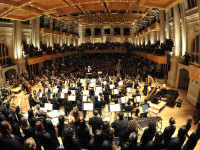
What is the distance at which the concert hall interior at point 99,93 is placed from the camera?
159 inches

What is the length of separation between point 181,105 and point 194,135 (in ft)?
23.4

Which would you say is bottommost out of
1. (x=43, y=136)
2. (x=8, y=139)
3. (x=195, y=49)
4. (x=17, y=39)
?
(x=43, y=136)

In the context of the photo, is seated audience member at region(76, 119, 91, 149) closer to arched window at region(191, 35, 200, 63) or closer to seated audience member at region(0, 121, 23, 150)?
seated audience member at region(0, 121, 23, 150)

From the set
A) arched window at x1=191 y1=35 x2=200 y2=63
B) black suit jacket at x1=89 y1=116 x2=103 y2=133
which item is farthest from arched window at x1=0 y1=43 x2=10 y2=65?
arched window at x1=191 y1=35 x2=200 y2=63

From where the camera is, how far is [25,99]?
38.2ft

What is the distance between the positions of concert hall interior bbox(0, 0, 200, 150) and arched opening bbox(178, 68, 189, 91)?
9 centimetres

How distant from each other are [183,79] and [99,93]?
376 inches

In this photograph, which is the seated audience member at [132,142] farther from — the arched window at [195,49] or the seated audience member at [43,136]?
the arched window at [195,49]

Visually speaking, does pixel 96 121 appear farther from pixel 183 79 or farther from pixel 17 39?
pixel 17 39

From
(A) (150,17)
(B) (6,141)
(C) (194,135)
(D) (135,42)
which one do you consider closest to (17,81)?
(B) (6,141)

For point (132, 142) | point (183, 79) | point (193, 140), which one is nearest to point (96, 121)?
point (132, 142)

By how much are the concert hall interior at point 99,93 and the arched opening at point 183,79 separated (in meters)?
0.09

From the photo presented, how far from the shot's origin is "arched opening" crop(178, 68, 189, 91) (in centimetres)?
1405

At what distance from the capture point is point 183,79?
46.5 ft
